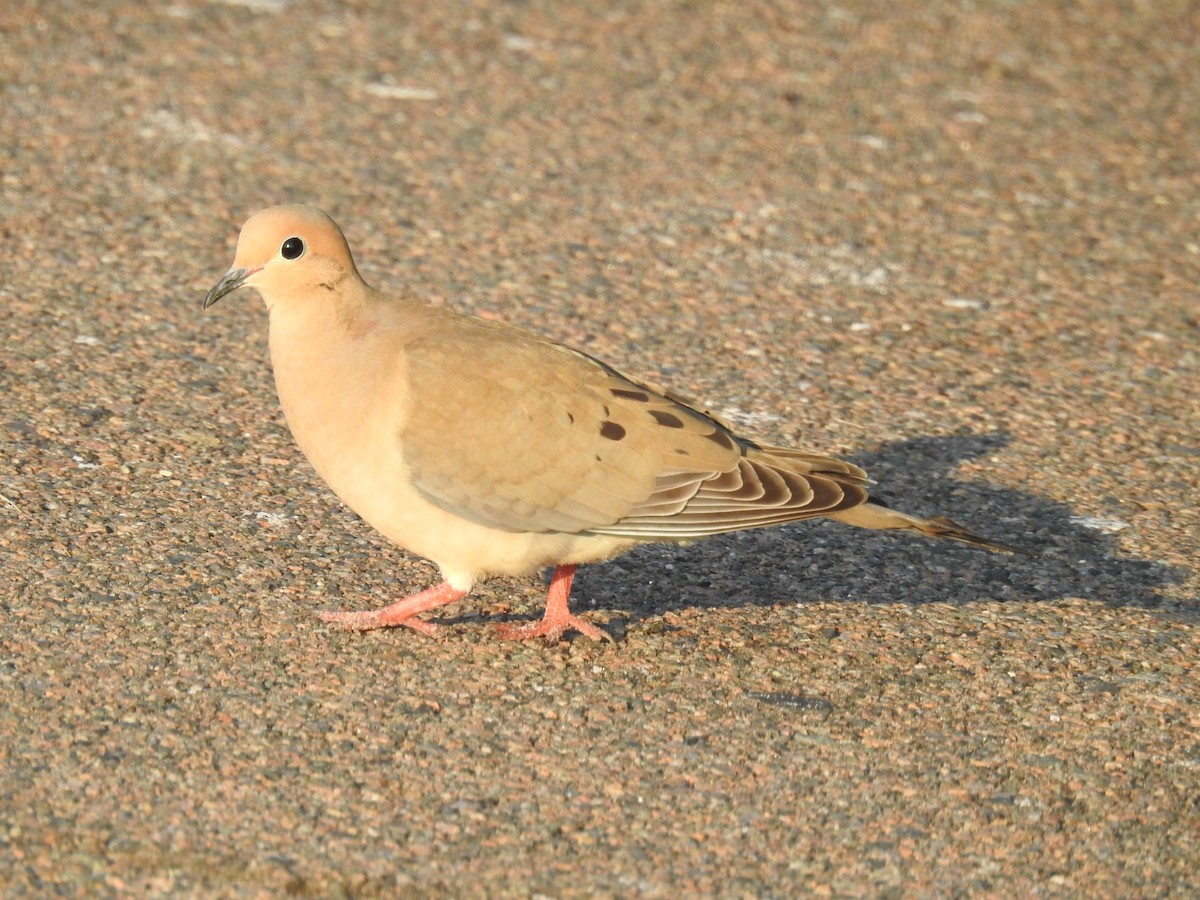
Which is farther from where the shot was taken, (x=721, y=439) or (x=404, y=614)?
(x=721, y=439)

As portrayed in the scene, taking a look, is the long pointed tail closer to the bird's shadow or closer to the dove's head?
the bird's shadow

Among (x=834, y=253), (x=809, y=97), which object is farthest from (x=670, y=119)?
(x=834, y=253)

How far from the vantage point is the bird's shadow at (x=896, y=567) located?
488 cm

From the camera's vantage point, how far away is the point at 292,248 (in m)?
4.52

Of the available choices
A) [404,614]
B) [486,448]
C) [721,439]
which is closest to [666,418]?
[721,439]

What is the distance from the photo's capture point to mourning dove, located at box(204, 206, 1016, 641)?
4348 mm

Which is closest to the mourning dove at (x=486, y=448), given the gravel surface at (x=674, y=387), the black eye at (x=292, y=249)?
the black eye at (x=292, y=249)

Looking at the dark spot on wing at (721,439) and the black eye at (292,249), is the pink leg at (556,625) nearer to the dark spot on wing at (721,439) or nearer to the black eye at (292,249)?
the dark spot on wing at (721,439)

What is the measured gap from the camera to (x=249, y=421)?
5594 mm

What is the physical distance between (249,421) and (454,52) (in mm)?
3981

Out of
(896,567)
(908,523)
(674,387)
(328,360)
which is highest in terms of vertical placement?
(328,360)

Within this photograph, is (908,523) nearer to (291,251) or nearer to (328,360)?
(328,360)

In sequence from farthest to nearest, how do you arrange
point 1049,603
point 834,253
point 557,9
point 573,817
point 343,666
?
point 557,9 → point 834,253 → point 1049,603 → point 343,666 → point 573,817

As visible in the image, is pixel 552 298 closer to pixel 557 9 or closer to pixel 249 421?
pixel 249 421
